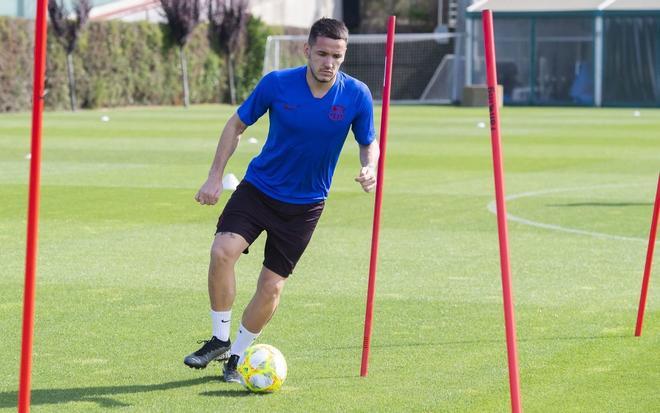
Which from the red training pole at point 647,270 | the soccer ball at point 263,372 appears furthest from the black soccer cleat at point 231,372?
the red training pole at point 647,270

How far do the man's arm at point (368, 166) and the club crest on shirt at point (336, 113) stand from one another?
10.5 inches

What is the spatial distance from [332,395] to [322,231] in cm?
724

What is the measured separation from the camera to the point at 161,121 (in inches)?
1495

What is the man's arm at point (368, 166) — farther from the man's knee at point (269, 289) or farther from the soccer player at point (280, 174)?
the man's knee at point (269, 289)

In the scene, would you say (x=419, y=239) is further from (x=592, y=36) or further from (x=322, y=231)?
(x=592, y=36)

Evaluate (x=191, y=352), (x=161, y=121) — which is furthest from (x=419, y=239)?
(x=161, y=121)

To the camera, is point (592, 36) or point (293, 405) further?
point (592, 36)

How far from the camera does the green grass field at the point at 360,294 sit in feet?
23.9

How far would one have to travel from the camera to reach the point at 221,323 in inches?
299

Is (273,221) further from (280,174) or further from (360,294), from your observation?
(360,294)

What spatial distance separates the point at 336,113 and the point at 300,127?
0.65 feet

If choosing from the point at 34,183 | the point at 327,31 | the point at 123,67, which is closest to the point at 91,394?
the point at 34,183

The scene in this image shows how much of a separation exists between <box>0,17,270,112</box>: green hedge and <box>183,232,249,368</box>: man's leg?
33.1 metres

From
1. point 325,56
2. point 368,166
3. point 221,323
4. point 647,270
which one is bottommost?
point 221,323
